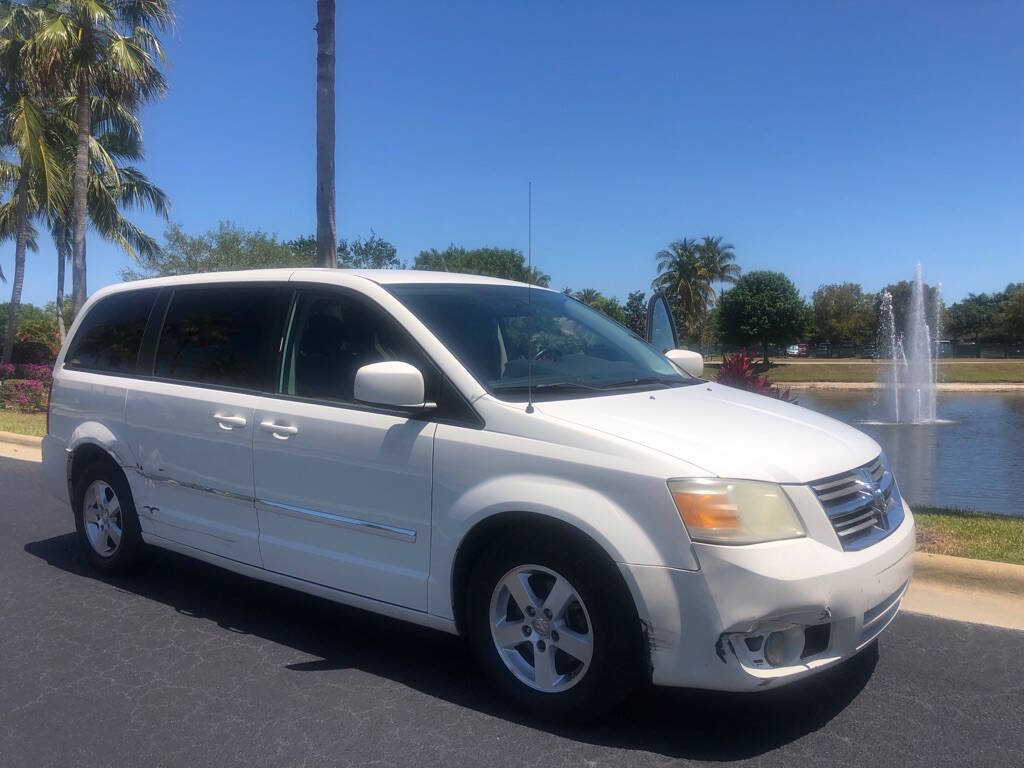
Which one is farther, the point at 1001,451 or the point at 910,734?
the point at 1001,451

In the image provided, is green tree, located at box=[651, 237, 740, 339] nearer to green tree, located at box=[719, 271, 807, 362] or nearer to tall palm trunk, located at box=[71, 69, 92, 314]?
green tree, located at box=[719, 271, 807, 362]

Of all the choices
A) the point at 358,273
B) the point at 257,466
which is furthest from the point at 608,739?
the point at 358,273

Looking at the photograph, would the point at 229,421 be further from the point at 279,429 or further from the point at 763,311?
the point at 763,311

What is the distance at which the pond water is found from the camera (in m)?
9.84

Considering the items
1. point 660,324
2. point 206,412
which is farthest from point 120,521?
point 660,324

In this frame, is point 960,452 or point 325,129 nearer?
point 325,129

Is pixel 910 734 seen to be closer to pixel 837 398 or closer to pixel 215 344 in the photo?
pixel 215 344

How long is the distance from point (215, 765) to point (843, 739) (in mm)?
2412

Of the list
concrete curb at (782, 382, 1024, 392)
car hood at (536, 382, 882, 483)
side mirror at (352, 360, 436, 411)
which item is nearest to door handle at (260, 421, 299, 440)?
side mirror at (352, 360, 436, 411)

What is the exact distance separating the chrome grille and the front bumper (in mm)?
115

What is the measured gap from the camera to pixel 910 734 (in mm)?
3559

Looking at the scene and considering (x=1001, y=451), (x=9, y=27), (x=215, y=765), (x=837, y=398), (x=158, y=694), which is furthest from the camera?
(x=837, y=398)

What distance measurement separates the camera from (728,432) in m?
3.67

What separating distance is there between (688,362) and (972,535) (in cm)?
250
